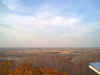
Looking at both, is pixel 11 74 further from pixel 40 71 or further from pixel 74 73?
pixel 74 73

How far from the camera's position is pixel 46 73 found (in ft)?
18.7

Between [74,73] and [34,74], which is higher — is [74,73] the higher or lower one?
the lower one

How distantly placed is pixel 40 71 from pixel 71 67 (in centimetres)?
422

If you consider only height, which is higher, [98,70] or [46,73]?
[98,70]

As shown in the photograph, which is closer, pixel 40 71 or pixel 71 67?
pixel 40 71

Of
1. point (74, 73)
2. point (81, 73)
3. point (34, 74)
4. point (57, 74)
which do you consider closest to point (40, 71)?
point (34, 74)

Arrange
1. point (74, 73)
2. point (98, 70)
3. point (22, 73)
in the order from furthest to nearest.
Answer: point (74, 73) → point (22, 73) → point (98, 70)

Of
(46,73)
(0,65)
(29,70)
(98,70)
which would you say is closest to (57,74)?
(46,73)

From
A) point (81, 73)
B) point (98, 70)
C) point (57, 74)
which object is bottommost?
point (81, 73)

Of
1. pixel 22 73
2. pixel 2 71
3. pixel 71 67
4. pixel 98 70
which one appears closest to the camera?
pixel 98 70

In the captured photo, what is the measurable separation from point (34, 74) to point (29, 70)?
38cm

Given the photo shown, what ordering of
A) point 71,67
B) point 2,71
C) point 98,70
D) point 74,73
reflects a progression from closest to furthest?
1. point 98,70
2. point 2,71
3. point 74,73
4. point 71,67

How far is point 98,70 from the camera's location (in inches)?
121

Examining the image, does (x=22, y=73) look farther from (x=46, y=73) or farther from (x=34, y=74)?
(x=46, y=73)
